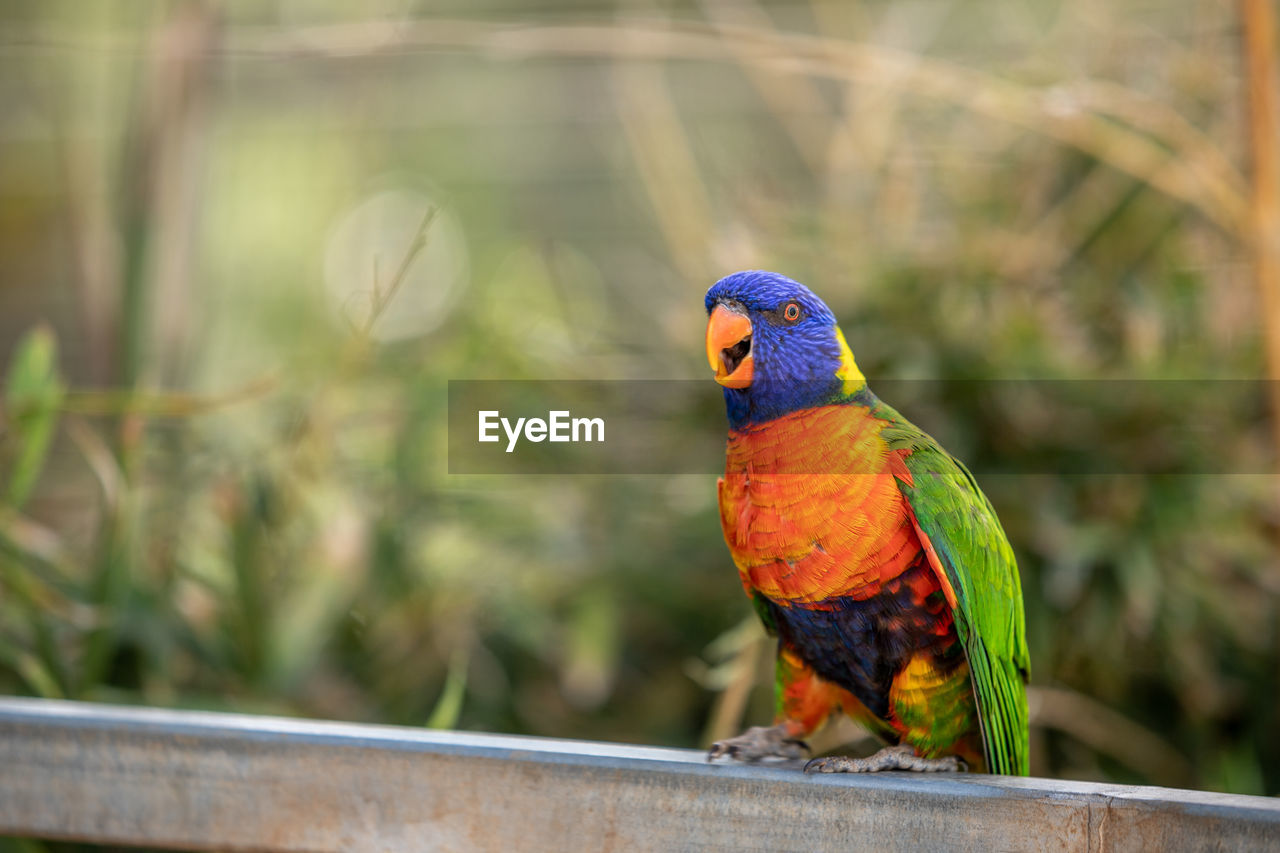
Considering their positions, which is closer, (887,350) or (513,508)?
(887,350)

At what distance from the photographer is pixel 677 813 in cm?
65

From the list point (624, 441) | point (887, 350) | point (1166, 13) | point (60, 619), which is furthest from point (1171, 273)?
point (60, 619)

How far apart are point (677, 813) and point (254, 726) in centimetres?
32

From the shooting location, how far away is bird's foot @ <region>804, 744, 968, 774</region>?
65cm

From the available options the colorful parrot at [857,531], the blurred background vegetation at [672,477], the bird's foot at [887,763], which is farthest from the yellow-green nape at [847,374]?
the blurred background vegetation at [672,477]

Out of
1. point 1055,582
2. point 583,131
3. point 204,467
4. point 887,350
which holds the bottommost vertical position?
point 1055,582

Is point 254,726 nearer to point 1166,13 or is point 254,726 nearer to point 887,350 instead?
point 887,350

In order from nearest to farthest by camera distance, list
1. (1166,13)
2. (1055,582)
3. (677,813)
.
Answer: (677,813) → (1055,582) → (1166,13)

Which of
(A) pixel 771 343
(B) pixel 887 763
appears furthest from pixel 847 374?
(B) pixel 887 763

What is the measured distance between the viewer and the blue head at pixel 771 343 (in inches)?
24.2

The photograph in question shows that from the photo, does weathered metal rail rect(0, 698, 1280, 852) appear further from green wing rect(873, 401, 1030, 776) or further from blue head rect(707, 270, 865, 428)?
blue head rect(707, 270, 865, 428)

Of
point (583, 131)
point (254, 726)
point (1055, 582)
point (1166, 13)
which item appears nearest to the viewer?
point (254, 726)

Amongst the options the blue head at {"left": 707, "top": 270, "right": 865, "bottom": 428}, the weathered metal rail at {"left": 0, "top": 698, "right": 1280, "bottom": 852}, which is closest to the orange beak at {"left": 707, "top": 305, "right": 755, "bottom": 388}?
the blue head at {"left": 707, "top": 270, "right": 865, "bottom": 428}

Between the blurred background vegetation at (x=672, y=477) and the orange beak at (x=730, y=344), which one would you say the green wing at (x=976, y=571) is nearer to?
the orange beak at (x=730, y=344)
